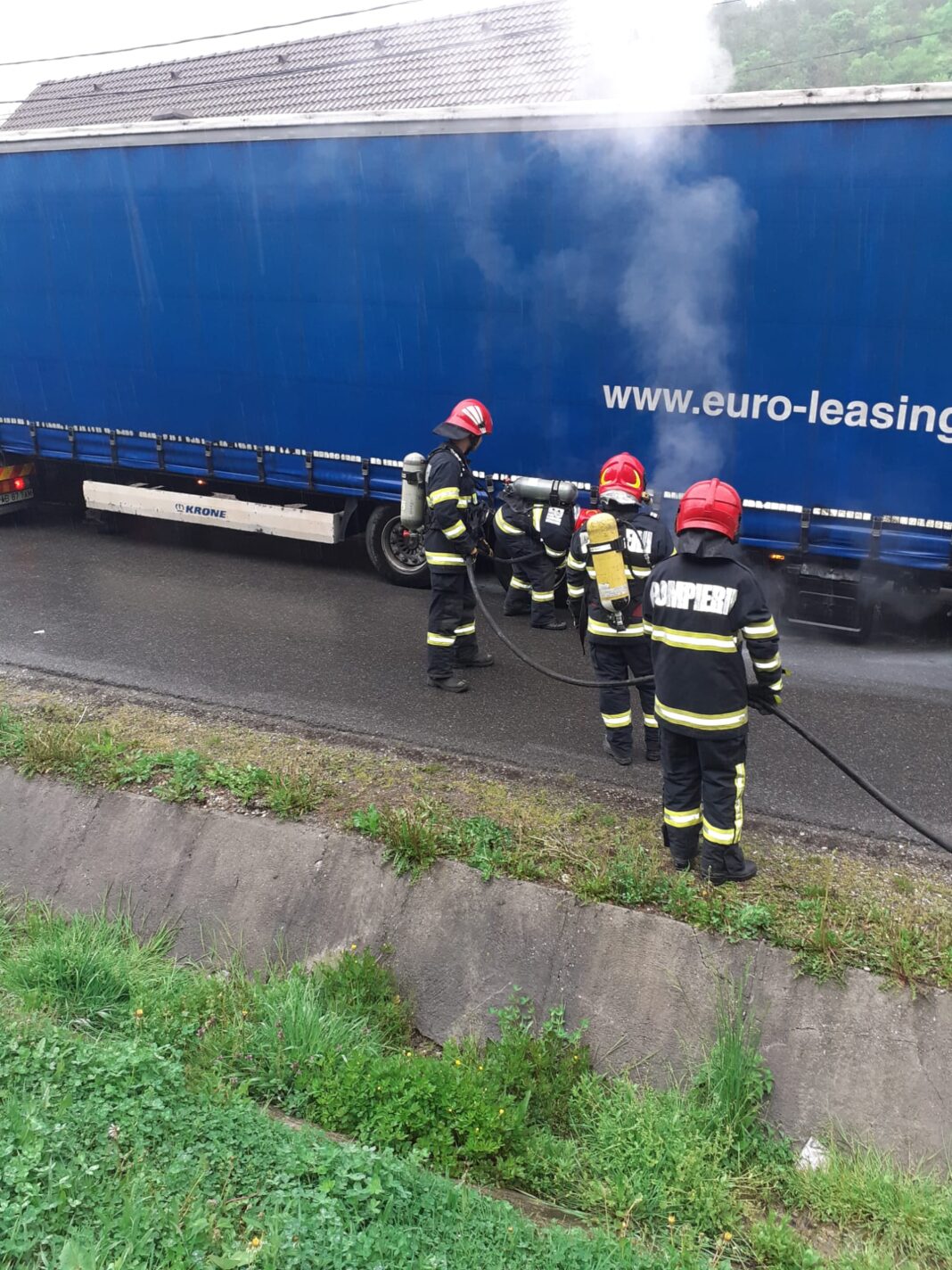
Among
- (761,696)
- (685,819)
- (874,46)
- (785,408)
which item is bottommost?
(685,819)

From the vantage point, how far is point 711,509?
4254mm

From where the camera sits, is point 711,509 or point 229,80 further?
point 229,80

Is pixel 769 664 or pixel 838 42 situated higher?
pixel 838 42

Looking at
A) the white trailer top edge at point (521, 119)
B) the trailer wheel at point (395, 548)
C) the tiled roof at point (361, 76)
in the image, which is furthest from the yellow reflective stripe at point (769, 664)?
the tiled roof at point (361, 76)

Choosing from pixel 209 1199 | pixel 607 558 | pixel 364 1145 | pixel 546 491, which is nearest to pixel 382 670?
pixel 546 491

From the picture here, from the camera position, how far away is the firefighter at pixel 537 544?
8.14 meters

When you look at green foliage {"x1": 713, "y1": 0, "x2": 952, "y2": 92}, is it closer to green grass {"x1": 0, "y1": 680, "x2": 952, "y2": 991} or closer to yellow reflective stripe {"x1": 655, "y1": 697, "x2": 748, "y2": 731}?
green grass {"x1": 0, "y1": 680, "x2": 952, "y2": 991}

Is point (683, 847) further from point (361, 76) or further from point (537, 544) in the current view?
point (361, 76)

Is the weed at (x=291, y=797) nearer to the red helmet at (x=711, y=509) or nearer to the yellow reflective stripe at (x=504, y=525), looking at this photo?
the red helmet at (x=711, y=509)

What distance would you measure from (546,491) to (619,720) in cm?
277

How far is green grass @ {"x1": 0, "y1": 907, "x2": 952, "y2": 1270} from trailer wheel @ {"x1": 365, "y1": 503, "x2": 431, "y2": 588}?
209 inches

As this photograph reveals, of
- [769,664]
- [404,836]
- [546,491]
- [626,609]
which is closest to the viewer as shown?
[769,664]

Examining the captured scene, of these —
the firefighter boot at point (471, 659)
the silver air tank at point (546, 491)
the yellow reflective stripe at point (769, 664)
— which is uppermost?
the yellow reflective stripe at point (769, 664)

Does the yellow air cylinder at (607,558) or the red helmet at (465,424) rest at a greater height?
the red helmet at (465,424)
